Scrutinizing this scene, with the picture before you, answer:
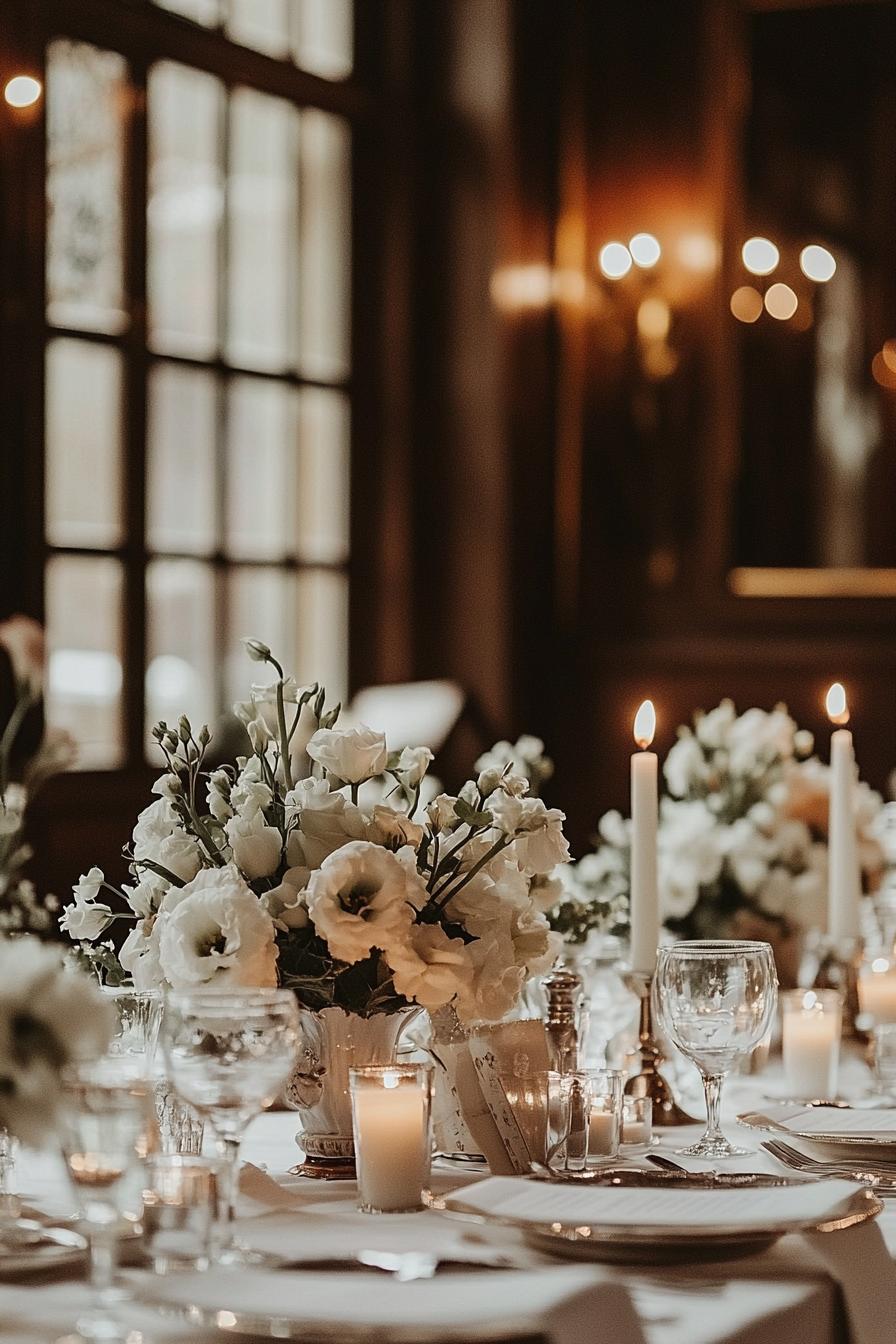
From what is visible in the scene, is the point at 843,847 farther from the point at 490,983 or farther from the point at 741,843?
the point at 490,983

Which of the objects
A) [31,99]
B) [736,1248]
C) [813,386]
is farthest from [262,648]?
[813,386]

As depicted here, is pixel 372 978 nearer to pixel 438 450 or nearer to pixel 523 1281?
pixel 523 1281

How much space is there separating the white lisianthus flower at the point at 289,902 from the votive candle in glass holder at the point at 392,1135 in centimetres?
14

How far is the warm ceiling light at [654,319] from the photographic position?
5.48 metres

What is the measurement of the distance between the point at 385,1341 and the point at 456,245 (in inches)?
185

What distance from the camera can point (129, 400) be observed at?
457 cm

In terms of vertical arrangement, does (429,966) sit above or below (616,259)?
below

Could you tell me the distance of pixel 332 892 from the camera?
1.47 meters

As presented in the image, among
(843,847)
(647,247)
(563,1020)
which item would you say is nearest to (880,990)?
(843,847)

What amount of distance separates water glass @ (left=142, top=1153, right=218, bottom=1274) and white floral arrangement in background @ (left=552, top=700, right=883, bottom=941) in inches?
53.6

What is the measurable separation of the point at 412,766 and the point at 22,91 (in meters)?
2.95

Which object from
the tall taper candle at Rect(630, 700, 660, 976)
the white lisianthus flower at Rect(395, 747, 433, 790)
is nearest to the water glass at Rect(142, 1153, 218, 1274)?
the white lisianthus flower at Rect(395, 747, 433, 790)

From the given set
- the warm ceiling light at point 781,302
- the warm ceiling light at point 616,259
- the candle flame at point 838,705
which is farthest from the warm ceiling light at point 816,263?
A: the candle flame at point 838,705

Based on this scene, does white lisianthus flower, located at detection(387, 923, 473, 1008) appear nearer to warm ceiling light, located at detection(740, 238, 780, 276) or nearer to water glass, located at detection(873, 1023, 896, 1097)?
water glass, located at detection(873, 1023, 896, 1097)
